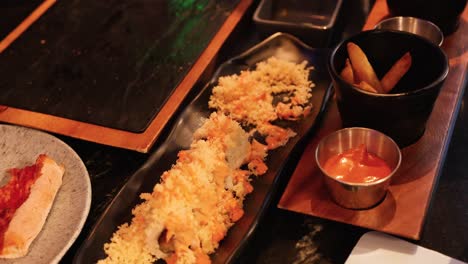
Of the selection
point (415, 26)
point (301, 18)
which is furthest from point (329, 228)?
point (301, 18)

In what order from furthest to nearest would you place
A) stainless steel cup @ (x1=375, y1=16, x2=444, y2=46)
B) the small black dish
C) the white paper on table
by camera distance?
the small black dish → stainless steel cup @ (x1=375, y1=16, x2=444, y2=46) → the white paper on table

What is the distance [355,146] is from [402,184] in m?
0.13

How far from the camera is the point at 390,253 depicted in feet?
3.22

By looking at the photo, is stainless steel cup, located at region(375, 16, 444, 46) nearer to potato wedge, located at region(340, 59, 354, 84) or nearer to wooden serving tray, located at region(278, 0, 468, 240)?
wooden serving tray, located at region(278, 0, 468, 240)

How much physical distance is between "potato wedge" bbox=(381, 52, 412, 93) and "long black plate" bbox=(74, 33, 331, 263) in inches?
8.3

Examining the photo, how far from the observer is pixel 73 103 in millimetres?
1508

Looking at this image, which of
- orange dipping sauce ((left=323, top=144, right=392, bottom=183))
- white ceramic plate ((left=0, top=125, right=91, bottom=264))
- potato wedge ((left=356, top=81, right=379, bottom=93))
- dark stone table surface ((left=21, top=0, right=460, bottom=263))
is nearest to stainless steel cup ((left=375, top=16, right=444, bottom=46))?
dark stone table surface ((left=21, top=0, right=460, bottom=263))

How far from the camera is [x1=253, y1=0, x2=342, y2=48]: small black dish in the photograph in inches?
62.2

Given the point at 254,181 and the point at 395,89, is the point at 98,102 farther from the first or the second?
the point at 395,89

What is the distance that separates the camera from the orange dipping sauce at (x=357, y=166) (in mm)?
1021

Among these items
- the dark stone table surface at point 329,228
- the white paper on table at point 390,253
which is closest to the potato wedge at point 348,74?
Result: the dark stone table surface at point 329,228

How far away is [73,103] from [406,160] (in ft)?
3.31

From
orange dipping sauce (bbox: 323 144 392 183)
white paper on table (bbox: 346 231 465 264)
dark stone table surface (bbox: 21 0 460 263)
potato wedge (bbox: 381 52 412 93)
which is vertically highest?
potato wedge (bbox: 381 52 412 93)

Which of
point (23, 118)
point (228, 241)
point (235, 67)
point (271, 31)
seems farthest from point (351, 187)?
point (23, 118)
